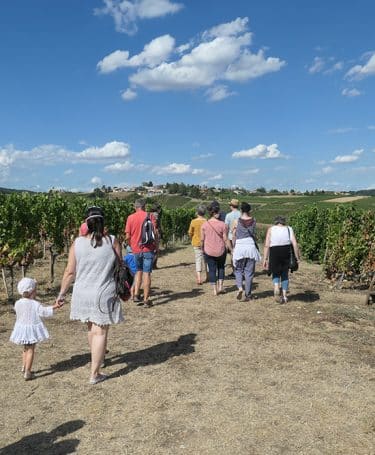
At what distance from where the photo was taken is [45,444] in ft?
12.9

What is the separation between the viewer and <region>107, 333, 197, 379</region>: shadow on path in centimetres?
579

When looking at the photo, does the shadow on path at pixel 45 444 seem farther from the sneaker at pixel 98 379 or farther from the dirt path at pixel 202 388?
the sneaker at pixel 98 379

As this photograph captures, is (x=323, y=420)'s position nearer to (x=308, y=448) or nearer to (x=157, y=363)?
(x=308, y=448)

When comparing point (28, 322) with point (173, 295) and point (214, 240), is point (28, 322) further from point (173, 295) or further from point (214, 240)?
point (173, 295)

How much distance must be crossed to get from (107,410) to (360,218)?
1070 cm

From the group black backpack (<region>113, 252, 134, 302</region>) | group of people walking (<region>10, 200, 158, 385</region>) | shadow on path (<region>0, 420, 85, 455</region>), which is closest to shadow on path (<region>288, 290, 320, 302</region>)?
black backpack (<region>113, 252, 134, 302</region>)

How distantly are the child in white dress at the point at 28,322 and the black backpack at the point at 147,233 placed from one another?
10.2ft

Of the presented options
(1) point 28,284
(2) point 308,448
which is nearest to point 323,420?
(2) point 308,448

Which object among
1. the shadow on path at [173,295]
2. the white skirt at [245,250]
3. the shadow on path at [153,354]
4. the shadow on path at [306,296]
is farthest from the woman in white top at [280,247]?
the shadow on path at [153,354]

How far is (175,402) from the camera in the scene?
4.71 metres

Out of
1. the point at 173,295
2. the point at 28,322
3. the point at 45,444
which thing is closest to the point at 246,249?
the point at 173,295

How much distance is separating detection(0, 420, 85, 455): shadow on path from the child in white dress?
4.29 ft

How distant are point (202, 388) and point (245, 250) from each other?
170 inches

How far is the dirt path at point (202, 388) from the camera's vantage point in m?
3.99
